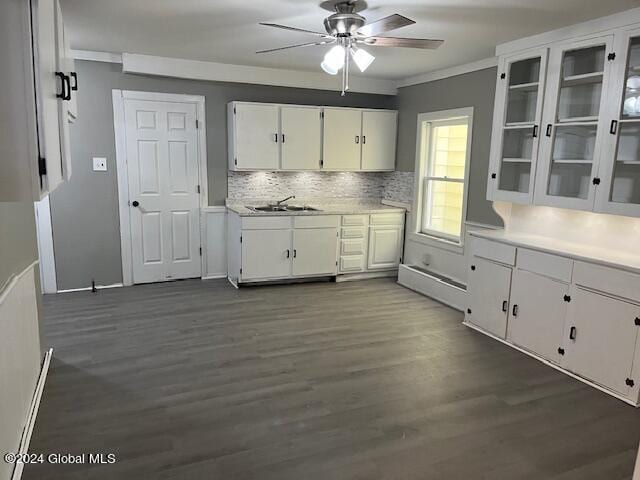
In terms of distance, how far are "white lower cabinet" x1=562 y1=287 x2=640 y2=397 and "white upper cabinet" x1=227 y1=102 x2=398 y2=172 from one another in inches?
125

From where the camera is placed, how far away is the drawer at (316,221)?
5328 mm

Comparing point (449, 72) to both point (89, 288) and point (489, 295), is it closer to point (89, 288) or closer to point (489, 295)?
point (489, 295)

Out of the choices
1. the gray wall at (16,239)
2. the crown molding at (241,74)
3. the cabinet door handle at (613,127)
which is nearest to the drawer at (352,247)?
the crown molding at (241,74)

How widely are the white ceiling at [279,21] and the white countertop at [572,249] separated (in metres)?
1.59

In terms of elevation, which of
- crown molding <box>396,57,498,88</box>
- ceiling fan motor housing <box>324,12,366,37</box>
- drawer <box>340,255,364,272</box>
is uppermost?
crown molding <box>396,57,498,88</box>

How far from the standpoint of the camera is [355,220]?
18.4ft

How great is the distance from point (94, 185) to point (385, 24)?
3541mm

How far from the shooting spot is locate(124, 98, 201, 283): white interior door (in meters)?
5.05

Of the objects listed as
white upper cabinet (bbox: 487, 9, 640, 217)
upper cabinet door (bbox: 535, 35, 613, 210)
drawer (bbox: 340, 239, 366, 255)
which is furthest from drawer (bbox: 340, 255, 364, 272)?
upper cabinet door (bbox: 535, 35, 613, 210)

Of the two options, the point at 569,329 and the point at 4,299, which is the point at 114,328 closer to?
the point at 4,299

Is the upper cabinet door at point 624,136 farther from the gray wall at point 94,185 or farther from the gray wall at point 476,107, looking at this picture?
the gray wall at point 94,185

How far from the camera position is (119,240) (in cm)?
510

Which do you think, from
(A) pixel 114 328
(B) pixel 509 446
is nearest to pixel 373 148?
(A) pixel 114 328

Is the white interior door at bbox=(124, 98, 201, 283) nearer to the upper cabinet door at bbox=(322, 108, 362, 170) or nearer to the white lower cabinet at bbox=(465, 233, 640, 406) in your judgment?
the upper cabinet door at bbox=(322, 108, 362, 170)
